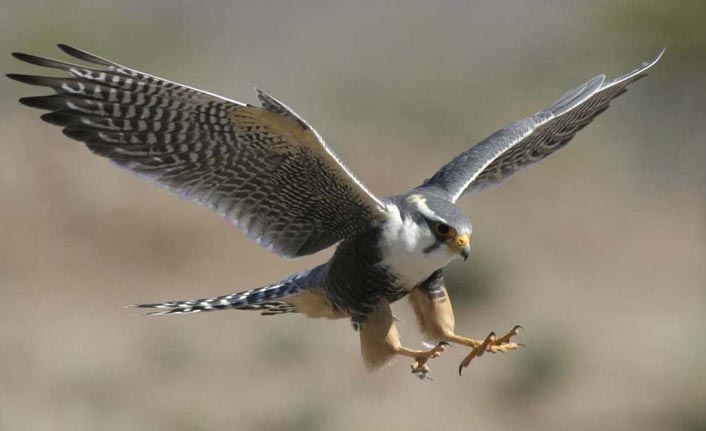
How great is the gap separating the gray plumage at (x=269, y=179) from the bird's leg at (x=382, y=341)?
6 cm

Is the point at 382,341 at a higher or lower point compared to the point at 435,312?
lower

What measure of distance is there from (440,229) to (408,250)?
223 millimetres

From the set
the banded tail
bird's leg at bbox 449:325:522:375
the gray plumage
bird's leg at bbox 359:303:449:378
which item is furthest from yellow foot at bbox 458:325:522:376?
the banded tail

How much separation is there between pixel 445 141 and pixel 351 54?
63.8 feet

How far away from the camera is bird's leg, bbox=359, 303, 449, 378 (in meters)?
8.35

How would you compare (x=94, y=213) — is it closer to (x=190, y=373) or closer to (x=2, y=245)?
(x=2, y=245)

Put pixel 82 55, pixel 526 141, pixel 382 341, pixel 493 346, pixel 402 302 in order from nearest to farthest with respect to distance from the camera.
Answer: pixel 82 55 < pixel 493 346 < pixel 382 341 < pixel 526 141 < pixel 402 302

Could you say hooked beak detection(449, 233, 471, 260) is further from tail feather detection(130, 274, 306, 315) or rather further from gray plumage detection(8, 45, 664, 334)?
tail feather detection(130, 274, 306, 315)

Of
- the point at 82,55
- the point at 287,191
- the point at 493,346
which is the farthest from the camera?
the point at 287,191

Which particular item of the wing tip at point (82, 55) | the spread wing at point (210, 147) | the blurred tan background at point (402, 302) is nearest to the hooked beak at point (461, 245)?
the spread wing at point (210, 147)

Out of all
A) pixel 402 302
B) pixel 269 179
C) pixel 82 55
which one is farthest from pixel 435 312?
pixel 402 302

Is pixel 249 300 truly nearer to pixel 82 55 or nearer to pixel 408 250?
pixel 408 250

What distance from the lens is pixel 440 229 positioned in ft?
25.4

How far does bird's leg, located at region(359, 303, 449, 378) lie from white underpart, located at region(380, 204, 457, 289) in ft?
1.41
